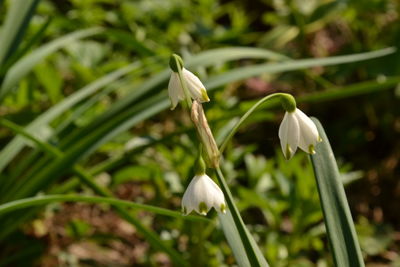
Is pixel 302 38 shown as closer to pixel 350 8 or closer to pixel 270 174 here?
pixel 350 8

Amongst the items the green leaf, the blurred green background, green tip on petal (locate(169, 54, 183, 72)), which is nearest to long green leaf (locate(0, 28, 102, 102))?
the blurred green background

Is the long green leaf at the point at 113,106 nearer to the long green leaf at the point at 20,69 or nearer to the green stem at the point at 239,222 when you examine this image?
the long green leaf at the point at 20,69

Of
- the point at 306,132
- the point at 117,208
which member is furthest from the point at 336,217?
the point at 117,208

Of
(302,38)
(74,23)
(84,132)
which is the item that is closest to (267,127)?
(302,38)

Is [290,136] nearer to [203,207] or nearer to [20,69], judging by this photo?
[203,207]

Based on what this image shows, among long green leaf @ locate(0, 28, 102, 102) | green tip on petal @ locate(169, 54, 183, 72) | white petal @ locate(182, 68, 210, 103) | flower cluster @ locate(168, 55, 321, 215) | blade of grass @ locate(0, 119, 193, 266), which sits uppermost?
long green leaf @ locate(0, 28, 102, 102)

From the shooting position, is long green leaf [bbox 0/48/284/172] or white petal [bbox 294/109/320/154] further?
long green leaf [bbox 0/48/284/172]

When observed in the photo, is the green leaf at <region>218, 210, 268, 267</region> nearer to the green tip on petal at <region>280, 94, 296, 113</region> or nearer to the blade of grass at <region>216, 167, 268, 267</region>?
the blade of grass at <region>216, 167, 268, 267</region>
